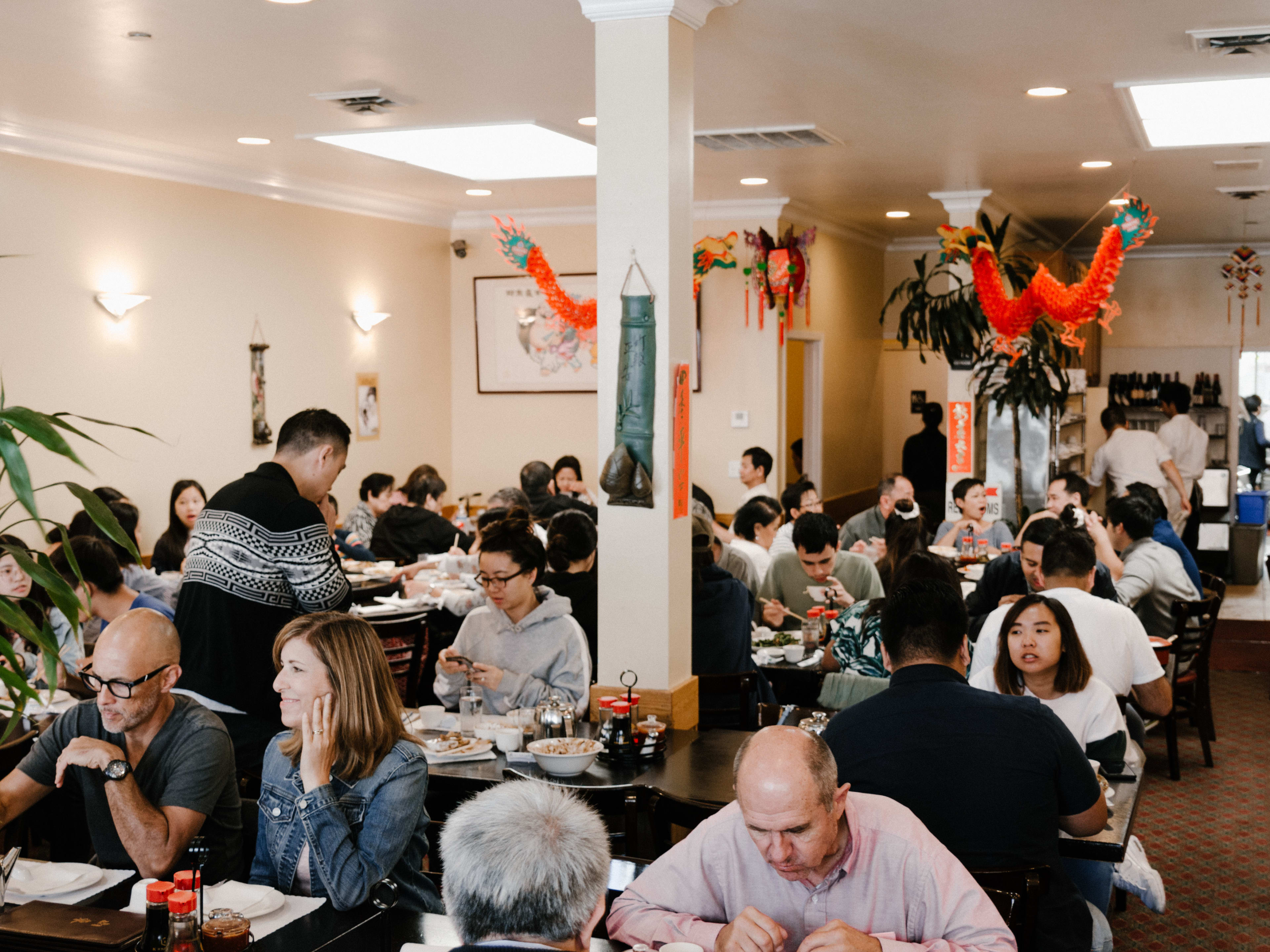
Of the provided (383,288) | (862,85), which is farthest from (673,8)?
(383,288)

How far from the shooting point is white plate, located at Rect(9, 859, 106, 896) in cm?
257

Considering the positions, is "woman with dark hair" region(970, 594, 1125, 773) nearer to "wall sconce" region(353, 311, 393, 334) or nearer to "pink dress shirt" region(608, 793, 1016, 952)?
"pink dress shirt" region(608, 793, 1016, 952)

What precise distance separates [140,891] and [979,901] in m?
1.66

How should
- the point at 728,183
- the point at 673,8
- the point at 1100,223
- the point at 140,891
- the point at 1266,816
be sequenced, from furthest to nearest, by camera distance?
the point at 1100,223 < the point at 728,183 < the point at 1266,816 < the point at 673,8 < the point at 140,891

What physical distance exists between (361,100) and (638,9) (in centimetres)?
227

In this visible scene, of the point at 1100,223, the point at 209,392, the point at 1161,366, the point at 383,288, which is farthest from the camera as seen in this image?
the point at 1161,366

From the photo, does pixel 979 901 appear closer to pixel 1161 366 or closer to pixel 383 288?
pixel 383 288

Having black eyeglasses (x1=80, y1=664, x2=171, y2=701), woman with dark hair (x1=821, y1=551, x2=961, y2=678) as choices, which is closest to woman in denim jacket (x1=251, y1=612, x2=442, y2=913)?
black eyeglasses (x1=80, y1=664, x2=171, y2=701)

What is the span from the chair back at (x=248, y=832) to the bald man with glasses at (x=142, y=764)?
0.10 m

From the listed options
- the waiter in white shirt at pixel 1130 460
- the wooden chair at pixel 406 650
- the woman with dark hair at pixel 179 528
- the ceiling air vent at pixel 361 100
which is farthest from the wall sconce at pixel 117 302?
the waiter in white shirt at pixel 1130 460

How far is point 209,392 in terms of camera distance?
788 cm

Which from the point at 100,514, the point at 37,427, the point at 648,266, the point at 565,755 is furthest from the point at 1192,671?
the point at 37,427

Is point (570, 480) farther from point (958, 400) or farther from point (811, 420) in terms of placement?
point (958, 400)

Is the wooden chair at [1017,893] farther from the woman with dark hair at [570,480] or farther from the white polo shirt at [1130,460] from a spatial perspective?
the white polo shirt at [1130,460]
